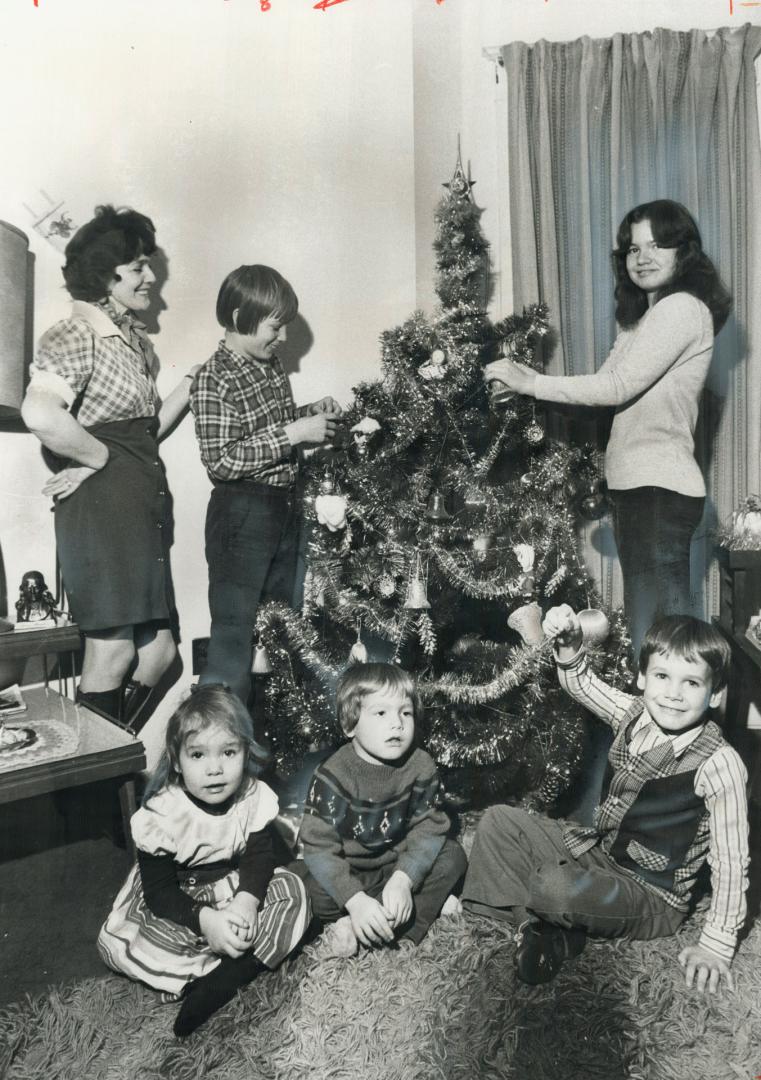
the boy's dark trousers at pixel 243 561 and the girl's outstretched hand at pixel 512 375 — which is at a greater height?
the girl's outstretched hand at pixel 512 375

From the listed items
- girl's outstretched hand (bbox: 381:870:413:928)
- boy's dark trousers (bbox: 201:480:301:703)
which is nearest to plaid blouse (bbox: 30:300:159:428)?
boy's dark trousers (bbox: 201:480:301:703)

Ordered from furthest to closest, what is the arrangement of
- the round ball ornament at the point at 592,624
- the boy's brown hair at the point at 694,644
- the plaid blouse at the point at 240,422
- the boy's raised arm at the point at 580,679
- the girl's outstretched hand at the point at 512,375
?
the plaid blouse at the point at 240,422
the girl's outstretched hand at the point at 512,375
the round ball ornament at the point at 592,624
the boy's raised arm at the point at 580,679
the boy's brown hair at the point at 694,644

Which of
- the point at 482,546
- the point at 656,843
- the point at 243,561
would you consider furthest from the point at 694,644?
the point at 243,561

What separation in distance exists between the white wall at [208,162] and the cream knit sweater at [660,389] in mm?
677

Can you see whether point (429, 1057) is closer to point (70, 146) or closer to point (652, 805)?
point (652, 805)

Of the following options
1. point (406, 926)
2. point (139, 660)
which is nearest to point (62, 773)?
point (139, 660)

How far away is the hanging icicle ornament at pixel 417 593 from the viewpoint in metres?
1.56

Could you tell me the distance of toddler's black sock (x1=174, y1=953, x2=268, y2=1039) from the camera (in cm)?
118

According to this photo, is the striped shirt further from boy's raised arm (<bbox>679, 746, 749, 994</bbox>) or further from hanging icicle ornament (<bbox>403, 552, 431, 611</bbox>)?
hanging icicle ornament (<bbox>403, 552, 431, 611</bbox>)

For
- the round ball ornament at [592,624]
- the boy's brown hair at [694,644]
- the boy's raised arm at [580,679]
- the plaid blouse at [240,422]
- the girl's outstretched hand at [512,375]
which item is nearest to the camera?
the boy's brown hair at [694,644]

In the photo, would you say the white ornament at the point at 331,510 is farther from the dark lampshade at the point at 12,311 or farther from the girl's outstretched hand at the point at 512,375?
the dark lampshade at the point at 12,311

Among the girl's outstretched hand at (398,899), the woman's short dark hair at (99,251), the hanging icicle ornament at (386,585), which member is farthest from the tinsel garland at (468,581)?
the woman's short dark hair at (99,251)

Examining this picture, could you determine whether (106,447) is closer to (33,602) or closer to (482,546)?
(33,602)

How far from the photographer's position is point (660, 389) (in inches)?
67.4
